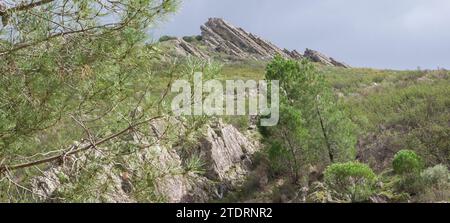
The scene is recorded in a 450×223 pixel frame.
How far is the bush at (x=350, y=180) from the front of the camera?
53.0ft

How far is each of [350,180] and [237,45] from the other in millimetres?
47188

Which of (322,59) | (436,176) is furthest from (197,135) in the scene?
(322,59)

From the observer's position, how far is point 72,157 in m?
4.98

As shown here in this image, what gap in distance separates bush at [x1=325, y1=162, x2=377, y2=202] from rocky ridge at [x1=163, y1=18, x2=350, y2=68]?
40869 mm

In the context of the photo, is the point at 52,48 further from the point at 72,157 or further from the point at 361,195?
the point at 361,195

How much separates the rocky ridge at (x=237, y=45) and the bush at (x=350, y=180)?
40.9 metres

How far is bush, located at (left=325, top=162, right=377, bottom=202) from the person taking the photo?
53.0ft

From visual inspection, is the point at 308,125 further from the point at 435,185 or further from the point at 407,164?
the point at 435,185

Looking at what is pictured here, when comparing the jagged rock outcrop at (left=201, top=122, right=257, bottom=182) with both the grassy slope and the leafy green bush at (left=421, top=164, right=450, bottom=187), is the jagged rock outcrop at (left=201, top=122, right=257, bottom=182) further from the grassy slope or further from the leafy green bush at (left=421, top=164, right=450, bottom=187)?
the leafy green bush at (left=421, top=164, right=450, bottom=187)

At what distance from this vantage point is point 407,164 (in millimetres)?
18031

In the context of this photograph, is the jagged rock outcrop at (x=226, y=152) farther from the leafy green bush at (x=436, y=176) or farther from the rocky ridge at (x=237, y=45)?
the rocky ridge at (x=237, y=45)

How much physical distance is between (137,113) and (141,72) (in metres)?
0.37
